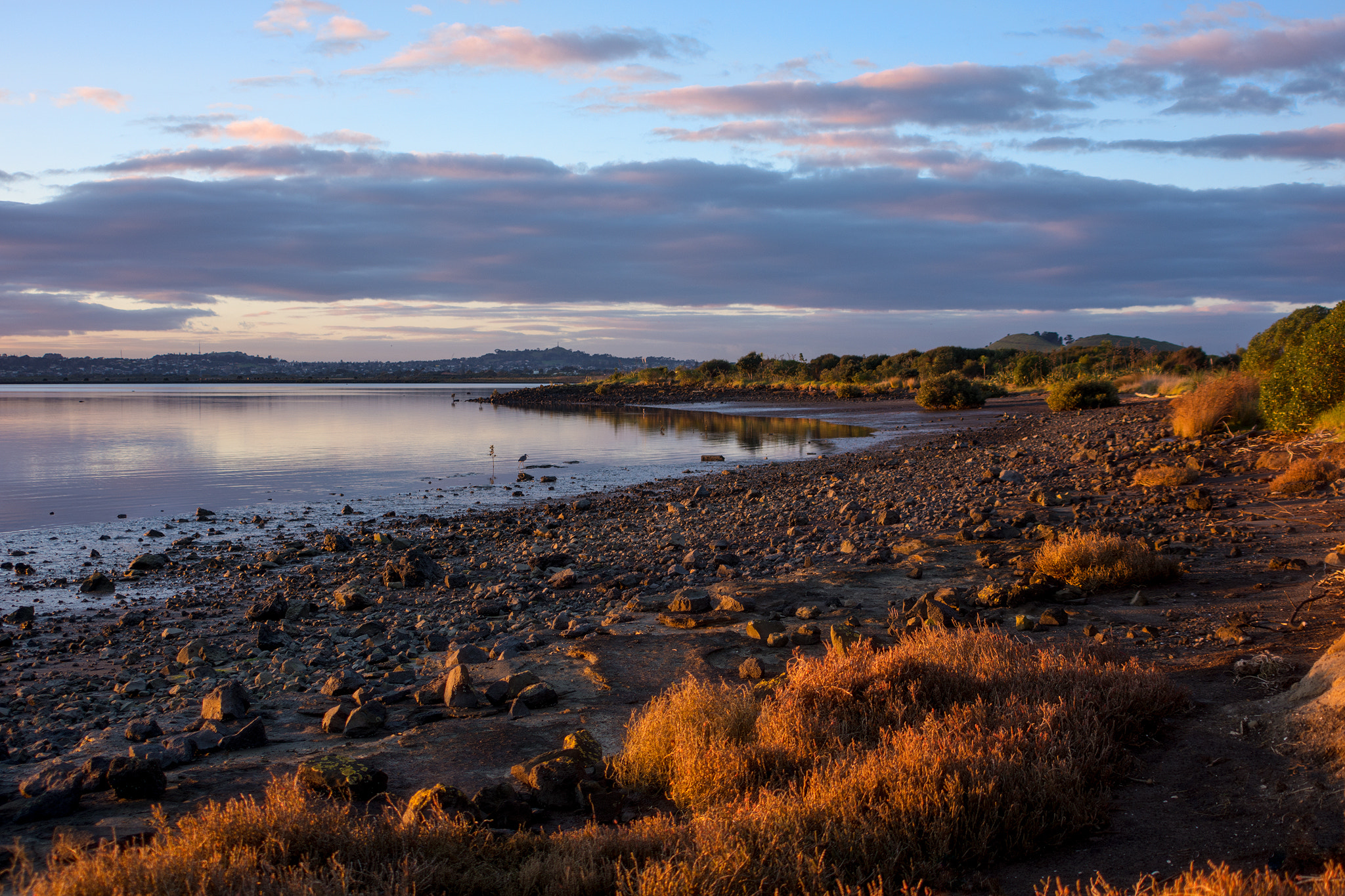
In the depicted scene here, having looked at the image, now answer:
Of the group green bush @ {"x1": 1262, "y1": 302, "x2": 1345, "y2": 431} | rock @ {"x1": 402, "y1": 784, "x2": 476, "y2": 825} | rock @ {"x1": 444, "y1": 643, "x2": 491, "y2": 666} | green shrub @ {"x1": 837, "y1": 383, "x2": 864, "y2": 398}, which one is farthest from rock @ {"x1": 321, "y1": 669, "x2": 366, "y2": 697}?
green shrub @ {"x1": 837, "y1": 383, "x2": 864, "y2": 398}

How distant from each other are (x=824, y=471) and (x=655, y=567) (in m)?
9.90

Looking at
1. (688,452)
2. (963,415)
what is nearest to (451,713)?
(688,452)

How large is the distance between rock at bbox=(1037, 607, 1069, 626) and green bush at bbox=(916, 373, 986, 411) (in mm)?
35925

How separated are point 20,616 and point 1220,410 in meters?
21.4

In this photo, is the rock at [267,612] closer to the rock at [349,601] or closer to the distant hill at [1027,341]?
the rock at [349,601]

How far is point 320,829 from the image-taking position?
339 cm

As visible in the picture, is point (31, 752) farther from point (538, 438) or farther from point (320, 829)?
point (538, 438)

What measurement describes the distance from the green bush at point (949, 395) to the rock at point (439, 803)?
40402 mm

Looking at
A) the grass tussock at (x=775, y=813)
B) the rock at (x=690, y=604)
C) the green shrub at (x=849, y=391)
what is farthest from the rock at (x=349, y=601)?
the green shrub at (x=849, y=391)

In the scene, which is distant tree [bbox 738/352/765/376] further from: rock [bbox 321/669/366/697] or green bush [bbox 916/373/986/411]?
rock [bbox 321/669/366/697]

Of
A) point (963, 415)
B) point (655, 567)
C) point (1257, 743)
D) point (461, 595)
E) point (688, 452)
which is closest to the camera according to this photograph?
point (1257, 743)

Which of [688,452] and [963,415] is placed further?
[963,415]

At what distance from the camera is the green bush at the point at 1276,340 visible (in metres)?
22.6

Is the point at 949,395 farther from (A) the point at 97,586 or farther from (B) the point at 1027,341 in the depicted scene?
(B) the point at 1027,341
